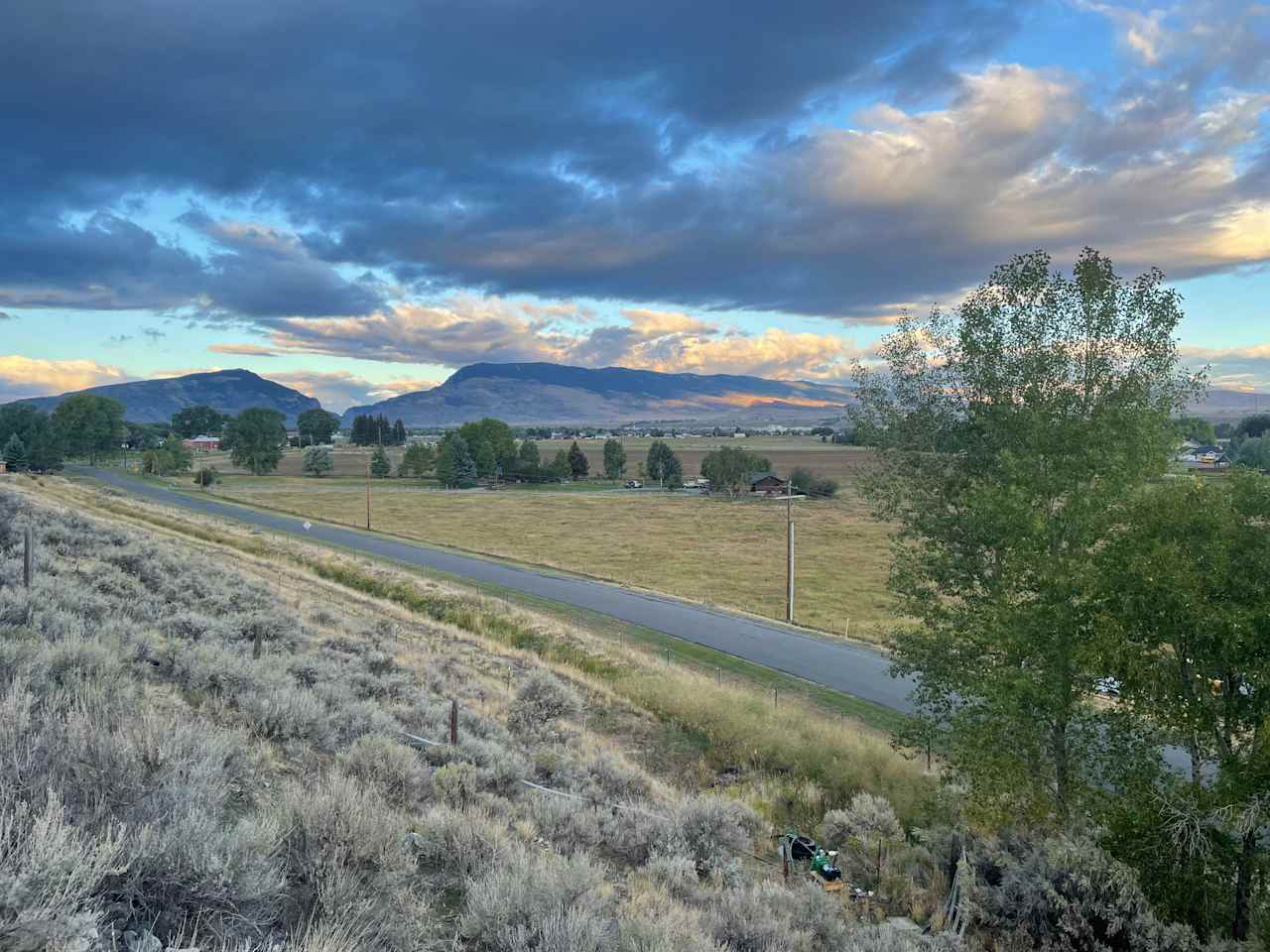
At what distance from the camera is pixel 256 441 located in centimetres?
13600

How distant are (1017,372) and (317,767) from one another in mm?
17690

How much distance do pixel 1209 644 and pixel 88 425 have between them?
14850 centimetres

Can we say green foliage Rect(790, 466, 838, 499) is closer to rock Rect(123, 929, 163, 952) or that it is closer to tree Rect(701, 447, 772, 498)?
tree Rect(701, 447, 772, 498)

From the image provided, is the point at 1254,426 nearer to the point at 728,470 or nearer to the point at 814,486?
the point at 814,486

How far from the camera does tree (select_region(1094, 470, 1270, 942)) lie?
10508mm

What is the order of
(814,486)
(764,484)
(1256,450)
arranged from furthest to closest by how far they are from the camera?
(764,484) → (814,486) → (1256,450)

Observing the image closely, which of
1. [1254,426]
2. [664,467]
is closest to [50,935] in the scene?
[664,467]

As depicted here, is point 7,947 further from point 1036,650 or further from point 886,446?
point 886,446

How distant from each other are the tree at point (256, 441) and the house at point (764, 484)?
8347 centimetres

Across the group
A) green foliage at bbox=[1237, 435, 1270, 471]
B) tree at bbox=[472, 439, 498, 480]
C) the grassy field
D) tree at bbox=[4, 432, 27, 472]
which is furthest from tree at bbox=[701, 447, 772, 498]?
→ tree at bbox=[4, 432, 27, 472]

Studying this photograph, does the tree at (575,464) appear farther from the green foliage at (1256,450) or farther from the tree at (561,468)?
the green foliage at (1256,450)

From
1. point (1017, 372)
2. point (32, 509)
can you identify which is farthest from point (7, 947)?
point (32, 509)

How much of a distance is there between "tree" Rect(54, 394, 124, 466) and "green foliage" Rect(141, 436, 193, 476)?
9.37 m

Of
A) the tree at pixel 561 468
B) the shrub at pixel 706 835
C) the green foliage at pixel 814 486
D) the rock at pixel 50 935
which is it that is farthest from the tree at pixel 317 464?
the rock at pixel 50 935
